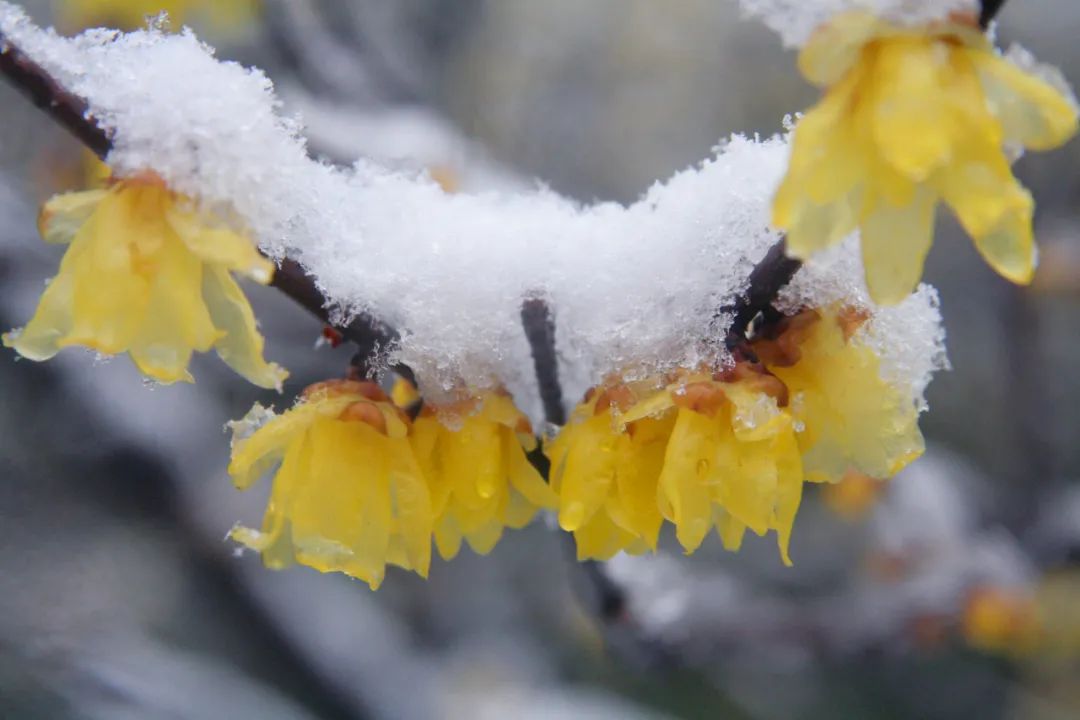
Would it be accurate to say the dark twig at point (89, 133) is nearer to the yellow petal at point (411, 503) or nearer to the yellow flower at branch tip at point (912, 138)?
the yellow petal at point (411, 503)

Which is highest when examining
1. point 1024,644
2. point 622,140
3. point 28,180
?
point 622,140

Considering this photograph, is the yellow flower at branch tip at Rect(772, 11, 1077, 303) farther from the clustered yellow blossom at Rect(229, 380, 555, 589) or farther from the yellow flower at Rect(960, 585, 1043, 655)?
the yellow flower at Rect(960, 585, 1043, 655)

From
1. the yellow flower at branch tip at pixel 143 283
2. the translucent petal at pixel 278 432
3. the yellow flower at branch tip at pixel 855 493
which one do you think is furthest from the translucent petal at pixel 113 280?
the yellow flower at branch tip at pixel 855 493

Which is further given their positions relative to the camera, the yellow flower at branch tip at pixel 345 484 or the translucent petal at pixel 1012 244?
the yellow flower at branch tip at pixel 345 484

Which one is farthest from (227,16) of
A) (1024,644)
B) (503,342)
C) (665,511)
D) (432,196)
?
(1024,644)

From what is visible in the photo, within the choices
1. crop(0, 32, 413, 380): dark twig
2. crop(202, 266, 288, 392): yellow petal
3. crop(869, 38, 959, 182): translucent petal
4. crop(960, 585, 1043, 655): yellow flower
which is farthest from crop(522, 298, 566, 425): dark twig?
crop(960, 585, 1043, 655): yellow flower

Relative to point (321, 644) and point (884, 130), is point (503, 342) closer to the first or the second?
point (884, 130)
